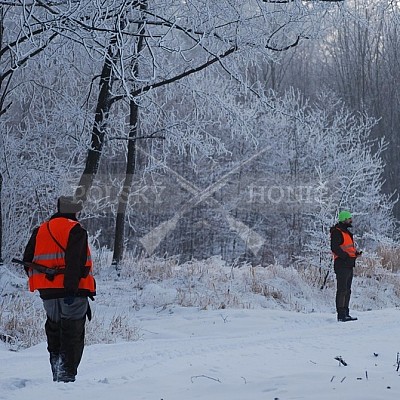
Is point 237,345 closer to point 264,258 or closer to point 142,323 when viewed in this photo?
point 142,323

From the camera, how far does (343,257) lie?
10.2 m

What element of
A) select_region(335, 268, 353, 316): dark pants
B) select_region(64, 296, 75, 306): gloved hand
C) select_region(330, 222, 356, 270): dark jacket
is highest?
select_region(330, 222, 356, 270): dark jacket

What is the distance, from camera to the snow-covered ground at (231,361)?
184 inches

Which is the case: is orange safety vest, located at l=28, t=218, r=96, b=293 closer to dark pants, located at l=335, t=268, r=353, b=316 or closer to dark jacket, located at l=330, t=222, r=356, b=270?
dark jacket, located at l=330, t=222, r=356, b=270

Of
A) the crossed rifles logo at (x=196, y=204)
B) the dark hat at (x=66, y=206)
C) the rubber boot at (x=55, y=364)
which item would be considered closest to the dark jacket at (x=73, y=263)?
the dark hat at (x=66, y=206)

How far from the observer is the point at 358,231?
26625mm

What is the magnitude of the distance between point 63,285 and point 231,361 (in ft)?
6.93

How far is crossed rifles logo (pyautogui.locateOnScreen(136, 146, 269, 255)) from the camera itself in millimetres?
32531

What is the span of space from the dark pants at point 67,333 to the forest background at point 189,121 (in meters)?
1.89

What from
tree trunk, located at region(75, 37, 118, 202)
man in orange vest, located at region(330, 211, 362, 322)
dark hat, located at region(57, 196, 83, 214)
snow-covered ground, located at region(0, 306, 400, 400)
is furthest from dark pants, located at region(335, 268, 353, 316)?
dark hat, located at region(57, 196, 83, 214)

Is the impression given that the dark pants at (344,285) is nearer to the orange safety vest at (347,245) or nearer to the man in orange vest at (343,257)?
the man in orange vest at (343,257)

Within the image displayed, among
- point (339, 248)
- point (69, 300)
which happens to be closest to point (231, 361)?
point (69, 300)

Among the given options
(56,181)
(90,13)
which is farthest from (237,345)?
(56,181)

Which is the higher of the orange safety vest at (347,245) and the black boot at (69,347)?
the orange safety vest at (347,245)
